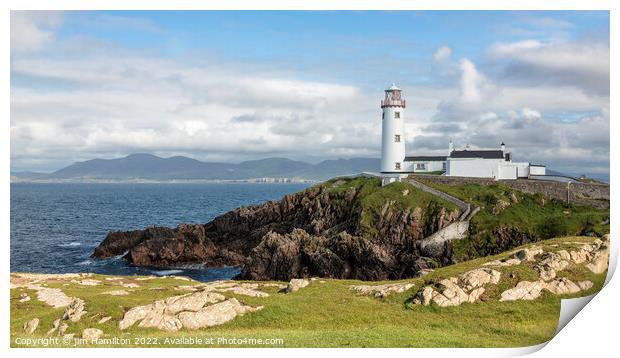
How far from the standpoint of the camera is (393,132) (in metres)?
83.2

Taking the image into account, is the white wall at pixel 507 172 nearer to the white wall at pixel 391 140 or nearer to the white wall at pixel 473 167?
the white wall at pixel 473 167

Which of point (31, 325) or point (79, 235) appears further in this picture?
point (79, 235)

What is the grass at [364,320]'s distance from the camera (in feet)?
89.4

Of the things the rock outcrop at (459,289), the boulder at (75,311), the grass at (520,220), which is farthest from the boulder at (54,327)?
the grass at (520,220)

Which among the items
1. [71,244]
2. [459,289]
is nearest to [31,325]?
[459,289]

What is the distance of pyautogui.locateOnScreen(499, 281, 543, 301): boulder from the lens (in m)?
30.9

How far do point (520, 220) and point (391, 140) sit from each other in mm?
27858

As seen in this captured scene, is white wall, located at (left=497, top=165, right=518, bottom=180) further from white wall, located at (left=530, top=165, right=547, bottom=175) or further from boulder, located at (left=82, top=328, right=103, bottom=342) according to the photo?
boulder, located at (left=82, top=328, right=103, bottom=342)

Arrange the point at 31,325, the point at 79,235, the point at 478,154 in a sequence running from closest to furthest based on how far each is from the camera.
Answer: the point at 31,325 → the point at 478,154 → the point at 79,235

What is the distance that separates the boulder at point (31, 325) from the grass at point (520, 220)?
41.4 metres

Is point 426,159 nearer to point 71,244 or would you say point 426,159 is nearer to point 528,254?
point 528,254
